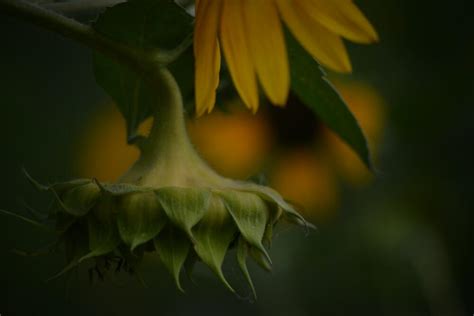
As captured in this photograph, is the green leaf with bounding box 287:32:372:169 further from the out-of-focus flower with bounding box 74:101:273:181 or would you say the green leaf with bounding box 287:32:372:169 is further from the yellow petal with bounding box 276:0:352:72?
the out-of-focus flower with bounding box 74:101:273:181

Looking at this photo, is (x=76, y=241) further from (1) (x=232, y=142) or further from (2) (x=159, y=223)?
(1) (x=232, y=142)

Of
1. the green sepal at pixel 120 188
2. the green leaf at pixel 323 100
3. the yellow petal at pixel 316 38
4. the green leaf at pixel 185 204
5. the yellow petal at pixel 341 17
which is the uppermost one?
the yellow petal at pixel 341 17

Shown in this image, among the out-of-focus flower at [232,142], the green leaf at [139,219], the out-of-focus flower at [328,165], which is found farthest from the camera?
the out-of-focus flower at [328,165]

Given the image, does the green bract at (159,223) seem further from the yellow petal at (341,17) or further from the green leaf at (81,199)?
the yellow petal at (341,17)

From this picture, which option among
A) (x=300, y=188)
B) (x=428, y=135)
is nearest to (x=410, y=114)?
(x=428, y=135)

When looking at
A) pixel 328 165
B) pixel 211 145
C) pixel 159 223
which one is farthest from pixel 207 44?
pixel 328 165

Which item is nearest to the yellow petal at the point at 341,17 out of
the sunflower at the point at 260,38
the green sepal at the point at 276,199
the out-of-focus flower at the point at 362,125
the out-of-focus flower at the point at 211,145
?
the sunflower at the point at 260,38

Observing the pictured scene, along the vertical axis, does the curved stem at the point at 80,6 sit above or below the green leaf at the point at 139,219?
above

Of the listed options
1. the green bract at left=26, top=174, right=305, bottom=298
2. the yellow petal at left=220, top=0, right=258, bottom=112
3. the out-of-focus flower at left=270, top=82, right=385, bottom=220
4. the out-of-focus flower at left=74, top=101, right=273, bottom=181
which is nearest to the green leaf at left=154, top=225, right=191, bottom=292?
the green bract at left=26, top=174, right=305, bottom=298
